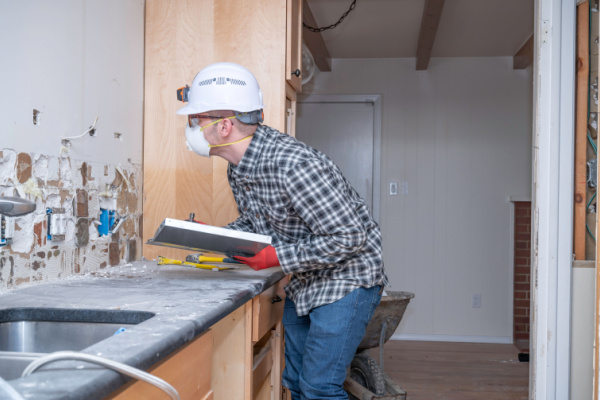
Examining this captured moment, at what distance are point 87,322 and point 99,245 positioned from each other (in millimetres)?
867

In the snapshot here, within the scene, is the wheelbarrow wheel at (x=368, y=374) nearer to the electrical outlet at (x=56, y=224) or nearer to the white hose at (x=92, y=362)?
the electrical outlet at (x=56, y=224)

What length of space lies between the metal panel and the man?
0.16 ft

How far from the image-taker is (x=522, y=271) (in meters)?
4.75

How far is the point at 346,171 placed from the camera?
5.01 meters

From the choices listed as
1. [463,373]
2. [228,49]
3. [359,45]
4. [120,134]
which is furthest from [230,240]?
[359,45]

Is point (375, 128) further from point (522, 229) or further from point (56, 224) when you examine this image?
point (56, 224)

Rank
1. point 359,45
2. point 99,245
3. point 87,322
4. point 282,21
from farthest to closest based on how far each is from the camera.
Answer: point 359,45, point 282,21, point 99,245, point 87,322

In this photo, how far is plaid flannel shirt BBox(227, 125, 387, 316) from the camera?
1700 mm

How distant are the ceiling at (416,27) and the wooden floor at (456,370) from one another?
2.34 meters

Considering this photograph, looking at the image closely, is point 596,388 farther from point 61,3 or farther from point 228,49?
point 61,3

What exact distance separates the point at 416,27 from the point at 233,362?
297cm

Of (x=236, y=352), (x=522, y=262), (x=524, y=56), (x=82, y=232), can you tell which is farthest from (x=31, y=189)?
(x=522, y=262)

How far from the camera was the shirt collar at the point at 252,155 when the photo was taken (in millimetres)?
1820

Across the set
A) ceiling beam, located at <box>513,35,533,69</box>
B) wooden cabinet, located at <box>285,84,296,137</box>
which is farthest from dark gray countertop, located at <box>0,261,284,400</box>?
ceiling beam, located at <box>513,35,533,69</box>
